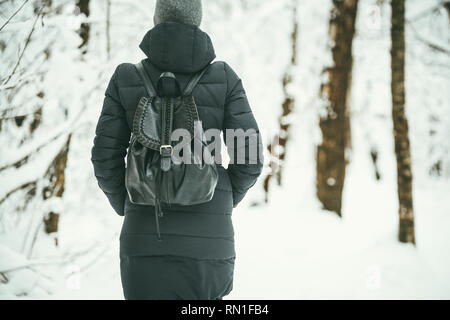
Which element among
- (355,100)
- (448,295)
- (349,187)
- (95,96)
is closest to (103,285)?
(95,96)

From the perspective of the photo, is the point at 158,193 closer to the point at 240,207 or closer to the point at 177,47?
the point at 177,47

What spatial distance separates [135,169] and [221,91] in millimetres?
559

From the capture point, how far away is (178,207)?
4.96 ft

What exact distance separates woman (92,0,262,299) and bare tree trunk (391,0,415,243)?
3.39 meters

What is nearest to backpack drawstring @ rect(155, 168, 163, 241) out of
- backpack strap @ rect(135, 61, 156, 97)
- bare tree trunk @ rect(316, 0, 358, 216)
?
backpack strap @ rect(135, 61, 156, 97)

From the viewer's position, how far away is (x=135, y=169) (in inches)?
56.4

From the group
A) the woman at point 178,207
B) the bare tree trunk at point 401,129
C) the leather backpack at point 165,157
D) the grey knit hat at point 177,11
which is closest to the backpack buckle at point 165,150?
the leather backpack at point 165,157

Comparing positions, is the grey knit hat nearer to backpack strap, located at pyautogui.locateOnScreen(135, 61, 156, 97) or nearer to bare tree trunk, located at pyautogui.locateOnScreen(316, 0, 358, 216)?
backpack strap, located at pyautogui.locateOnScreen(135, 61, 156, 97)

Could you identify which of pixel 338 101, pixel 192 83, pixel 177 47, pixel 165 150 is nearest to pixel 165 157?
pixel 165 150

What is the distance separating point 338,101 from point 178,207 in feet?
14.7

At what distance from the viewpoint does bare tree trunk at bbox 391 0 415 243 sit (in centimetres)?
425

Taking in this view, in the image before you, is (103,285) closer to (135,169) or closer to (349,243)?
(135,169)

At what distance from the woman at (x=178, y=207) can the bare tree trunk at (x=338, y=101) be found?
155 inches

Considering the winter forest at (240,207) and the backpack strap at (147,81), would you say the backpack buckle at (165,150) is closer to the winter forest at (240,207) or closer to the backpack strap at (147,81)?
the backpack strap at (147,81)
